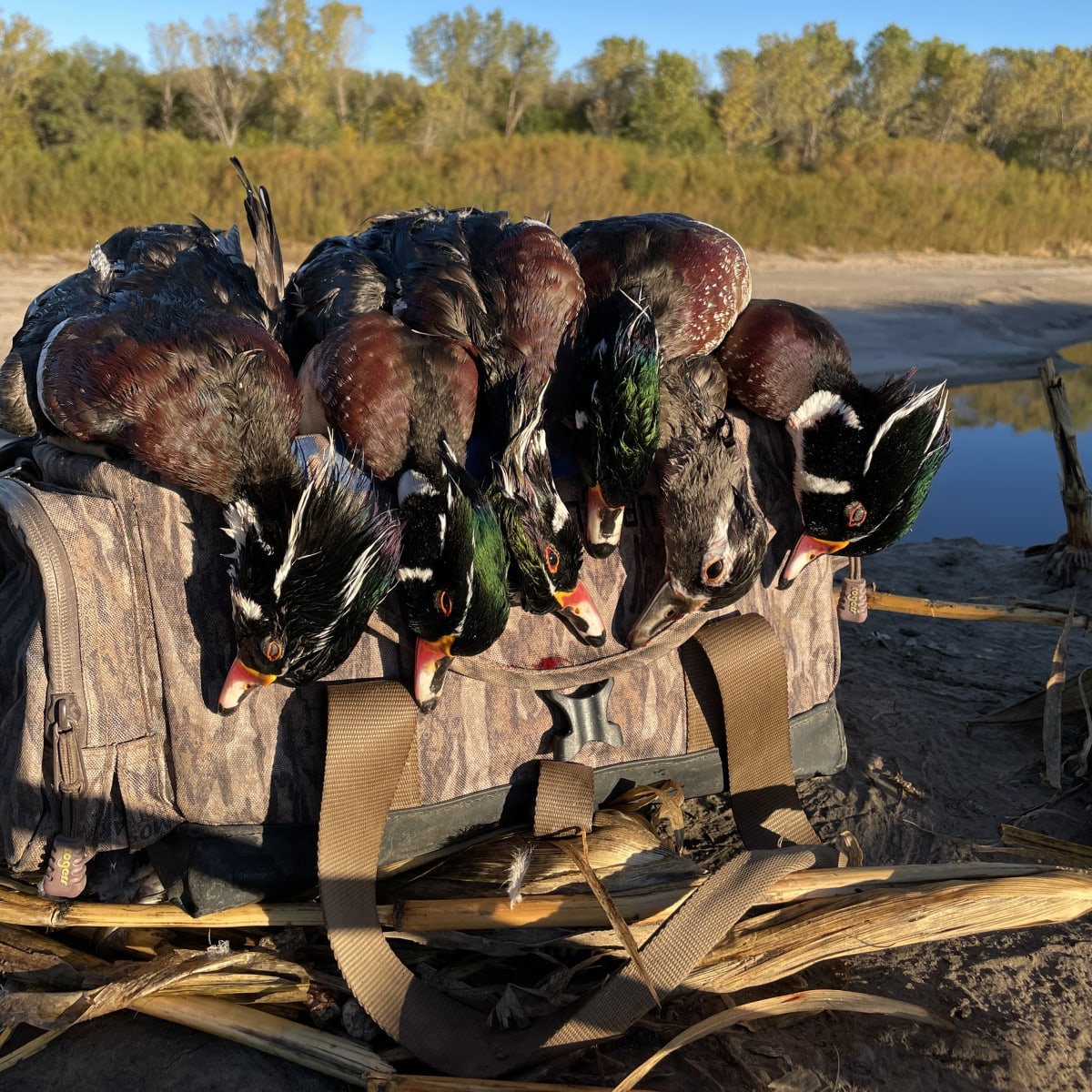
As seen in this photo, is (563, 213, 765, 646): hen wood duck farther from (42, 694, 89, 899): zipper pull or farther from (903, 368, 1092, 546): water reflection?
(903, 368, 1092, 546): water reflection

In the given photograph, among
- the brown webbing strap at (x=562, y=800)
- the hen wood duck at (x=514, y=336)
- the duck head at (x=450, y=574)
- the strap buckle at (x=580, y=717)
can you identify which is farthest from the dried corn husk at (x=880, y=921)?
the duck head at (x=450, y=574)

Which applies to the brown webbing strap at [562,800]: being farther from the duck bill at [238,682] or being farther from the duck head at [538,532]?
the duck bill at [238,682]

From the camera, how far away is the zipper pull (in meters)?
2.24

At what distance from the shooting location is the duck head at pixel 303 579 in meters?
2.26

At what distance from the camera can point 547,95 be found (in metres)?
46.1

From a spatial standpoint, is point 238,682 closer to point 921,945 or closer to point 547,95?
point 921,945

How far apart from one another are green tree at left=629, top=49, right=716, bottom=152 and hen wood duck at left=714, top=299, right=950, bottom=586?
34.8m

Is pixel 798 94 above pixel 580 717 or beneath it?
above

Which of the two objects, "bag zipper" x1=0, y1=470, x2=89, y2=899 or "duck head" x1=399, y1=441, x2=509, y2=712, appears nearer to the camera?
"bag zipper" x1=0, y1=470, x2=89, y2=899

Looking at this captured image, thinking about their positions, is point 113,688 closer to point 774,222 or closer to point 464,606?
point 464,606

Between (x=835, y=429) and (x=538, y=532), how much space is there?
96 cm

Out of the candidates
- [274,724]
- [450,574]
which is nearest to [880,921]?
[450,574]

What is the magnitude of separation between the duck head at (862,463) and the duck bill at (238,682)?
150 cm

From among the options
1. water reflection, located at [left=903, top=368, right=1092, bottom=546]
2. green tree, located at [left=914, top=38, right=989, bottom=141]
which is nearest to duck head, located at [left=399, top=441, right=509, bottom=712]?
water reflection, located at [left=903, top=368, right=1092, bottom=546]
